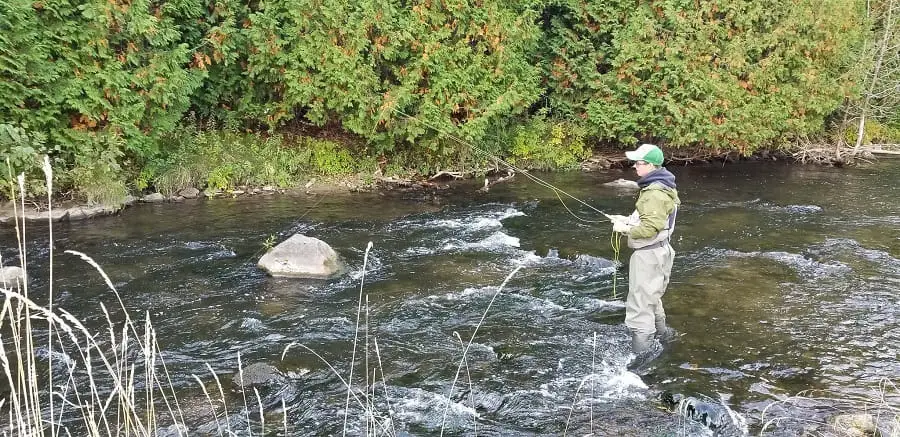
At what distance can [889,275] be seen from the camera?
380 inches

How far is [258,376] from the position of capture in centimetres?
654

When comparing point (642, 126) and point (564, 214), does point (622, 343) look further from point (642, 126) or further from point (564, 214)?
point (642, 126)

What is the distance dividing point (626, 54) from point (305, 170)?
8.48 metres

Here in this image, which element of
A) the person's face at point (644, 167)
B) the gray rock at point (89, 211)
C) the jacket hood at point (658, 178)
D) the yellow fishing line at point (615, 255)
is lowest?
the yellow fishing line at point (615, 255)

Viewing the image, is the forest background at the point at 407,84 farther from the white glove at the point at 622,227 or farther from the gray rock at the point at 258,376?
the white glove at the point at 622,227

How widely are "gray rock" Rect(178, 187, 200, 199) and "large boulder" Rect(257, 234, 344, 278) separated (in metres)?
5.08

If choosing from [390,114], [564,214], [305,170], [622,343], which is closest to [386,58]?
[390,114]

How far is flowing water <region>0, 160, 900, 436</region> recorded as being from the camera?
6281 millimetres

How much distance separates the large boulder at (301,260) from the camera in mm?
9641

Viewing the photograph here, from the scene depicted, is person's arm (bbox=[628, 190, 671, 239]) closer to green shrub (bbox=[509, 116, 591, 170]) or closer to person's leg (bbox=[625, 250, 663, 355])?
person's leg (bbox=[625, 250, 663, 355])

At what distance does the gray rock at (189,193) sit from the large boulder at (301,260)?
5078 mm

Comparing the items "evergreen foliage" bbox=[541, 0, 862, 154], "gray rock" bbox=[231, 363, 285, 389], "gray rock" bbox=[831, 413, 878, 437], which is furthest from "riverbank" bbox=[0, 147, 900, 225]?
"gray rock" bbox=[831, 413, 878, 437]

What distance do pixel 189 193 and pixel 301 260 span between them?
5713mm

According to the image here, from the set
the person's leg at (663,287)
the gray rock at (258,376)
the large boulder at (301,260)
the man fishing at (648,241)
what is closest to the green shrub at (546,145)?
the large boulder at (301,260)
